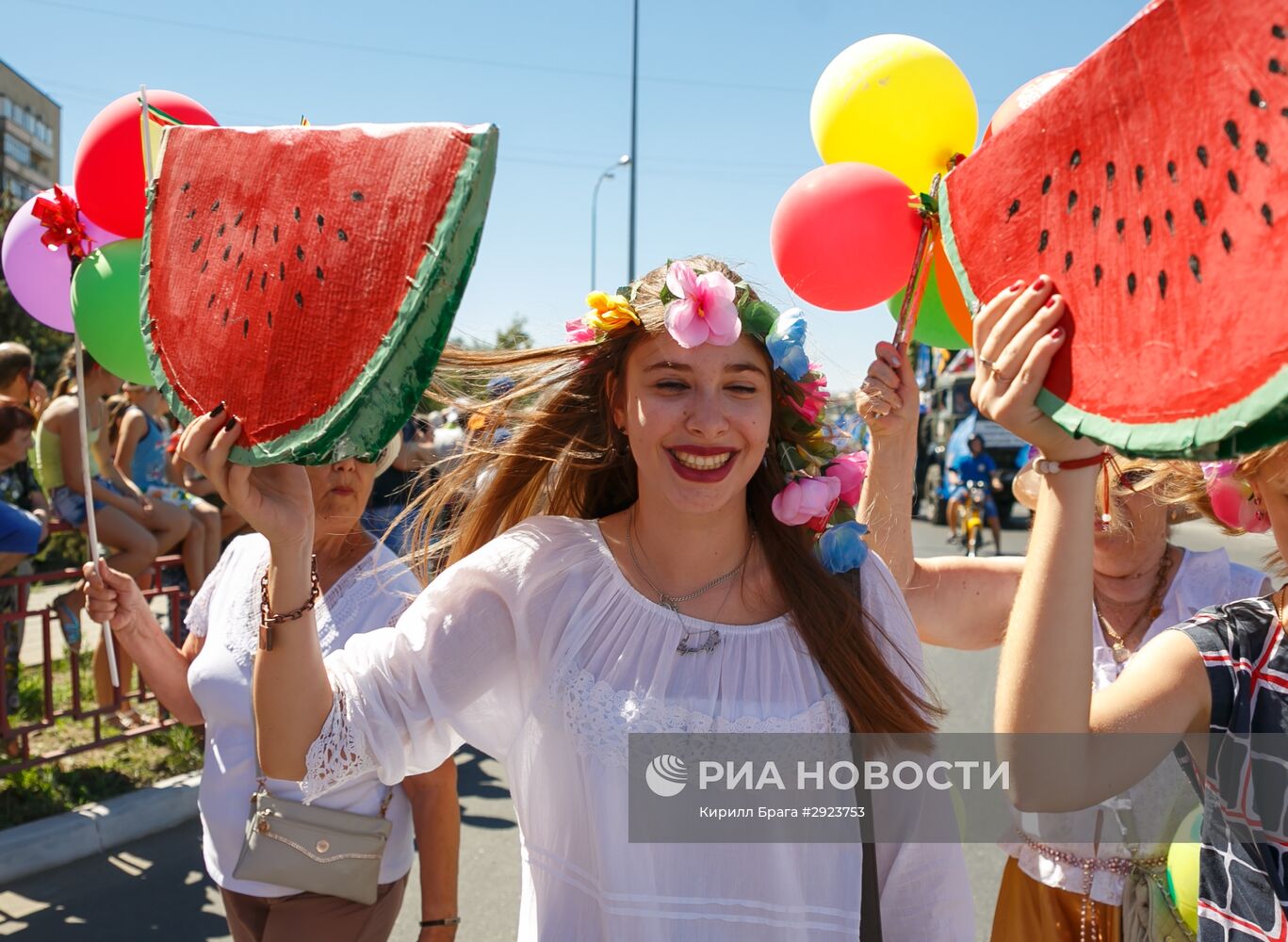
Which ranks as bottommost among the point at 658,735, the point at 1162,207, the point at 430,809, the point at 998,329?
the point at 430,809

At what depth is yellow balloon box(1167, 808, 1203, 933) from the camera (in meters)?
2.06

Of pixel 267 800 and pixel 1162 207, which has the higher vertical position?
pixel 1162 207

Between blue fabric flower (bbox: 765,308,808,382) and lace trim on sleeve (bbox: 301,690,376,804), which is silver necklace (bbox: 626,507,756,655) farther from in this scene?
lace trim on sleeve (bbox: 301,690,376,804)

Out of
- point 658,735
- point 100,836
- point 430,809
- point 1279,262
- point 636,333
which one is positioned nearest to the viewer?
point 1279,262

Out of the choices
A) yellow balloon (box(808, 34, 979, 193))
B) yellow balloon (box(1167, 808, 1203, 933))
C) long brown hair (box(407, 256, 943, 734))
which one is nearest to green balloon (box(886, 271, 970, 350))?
yellow balloon (box(808, 34, 979, 193))

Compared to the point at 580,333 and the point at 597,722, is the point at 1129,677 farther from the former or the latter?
the point at 580,333

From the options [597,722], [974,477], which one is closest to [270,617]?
[597,722]

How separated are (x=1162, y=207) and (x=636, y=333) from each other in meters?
1.19

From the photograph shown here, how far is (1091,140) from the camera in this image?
1.29 m

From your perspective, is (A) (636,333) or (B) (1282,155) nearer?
(B) (1282,155)

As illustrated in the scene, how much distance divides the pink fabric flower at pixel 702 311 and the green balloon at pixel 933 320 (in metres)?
0.64

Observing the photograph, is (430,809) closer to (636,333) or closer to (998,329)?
(636,333)

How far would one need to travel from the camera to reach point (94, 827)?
4.67 metres

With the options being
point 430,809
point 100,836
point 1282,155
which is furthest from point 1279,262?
point 100,836
